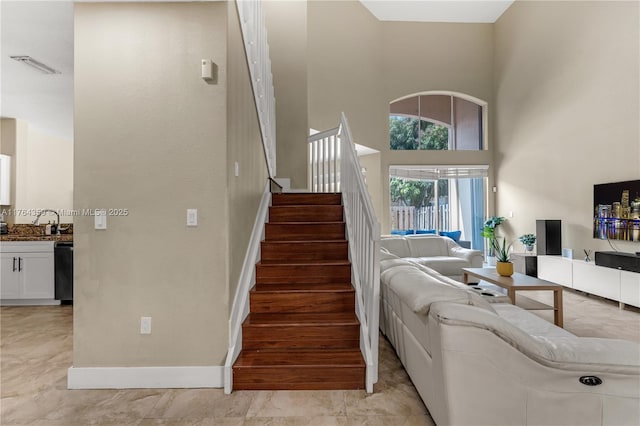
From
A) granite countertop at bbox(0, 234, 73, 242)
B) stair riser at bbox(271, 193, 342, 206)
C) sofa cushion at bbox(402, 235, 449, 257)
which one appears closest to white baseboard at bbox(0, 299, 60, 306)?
granite countertop at bbox(0, 234, 73, 242)

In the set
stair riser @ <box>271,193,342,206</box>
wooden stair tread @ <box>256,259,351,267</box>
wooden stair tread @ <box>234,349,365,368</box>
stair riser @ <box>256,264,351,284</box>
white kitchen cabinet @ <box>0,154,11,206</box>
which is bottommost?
wooden stair tread @ <box>234,349,365,368</box>

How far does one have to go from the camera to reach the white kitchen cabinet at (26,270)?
185 inches

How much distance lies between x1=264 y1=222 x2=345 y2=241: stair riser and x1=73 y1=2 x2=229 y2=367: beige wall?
3.81 feet

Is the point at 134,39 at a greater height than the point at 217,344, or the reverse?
the point at 134,39

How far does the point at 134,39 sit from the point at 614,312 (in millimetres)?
5724

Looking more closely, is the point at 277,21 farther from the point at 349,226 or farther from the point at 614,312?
the point at 614,312

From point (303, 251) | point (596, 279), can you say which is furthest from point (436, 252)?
point (303, 251)

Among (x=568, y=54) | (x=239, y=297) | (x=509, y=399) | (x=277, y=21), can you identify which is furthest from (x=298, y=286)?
(x=568, y=54)

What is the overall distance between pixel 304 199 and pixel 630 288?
13.6 feet

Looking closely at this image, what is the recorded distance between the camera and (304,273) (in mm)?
3188

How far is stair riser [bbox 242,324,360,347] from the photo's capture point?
268cm

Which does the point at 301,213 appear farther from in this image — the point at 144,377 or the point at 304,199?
the point at 144,377

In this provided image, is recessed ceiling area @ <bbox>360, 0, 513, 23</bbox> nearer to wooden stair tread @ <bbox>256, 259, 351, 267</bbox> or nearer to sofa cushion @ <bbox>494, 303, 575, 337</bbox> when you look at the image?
wooden stair tread @ <bbox>256, 259, 351, 267</bbox>

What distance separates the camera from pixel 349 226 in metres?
3.54
